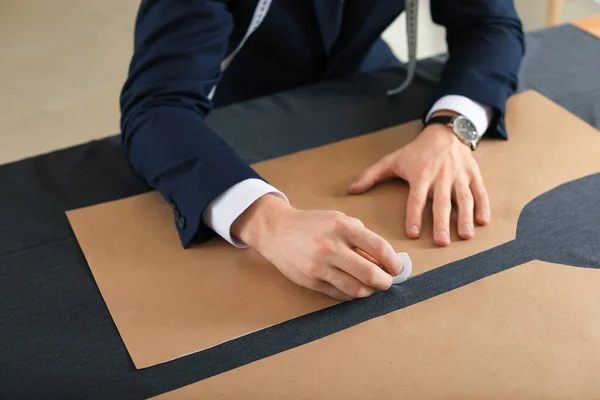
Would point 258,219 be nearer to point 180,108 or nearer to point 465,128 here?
point 180,108

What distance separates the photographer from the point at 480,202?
834mm

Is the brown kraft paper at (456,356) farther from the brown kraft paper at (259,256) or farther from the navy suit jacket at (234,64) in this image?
the navy suit jacket at (234,64)

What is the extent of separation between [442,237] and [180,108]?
0.38m

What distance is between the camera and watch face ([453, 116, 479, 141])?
96 cm

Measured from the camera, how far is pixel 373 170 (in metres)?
0.89

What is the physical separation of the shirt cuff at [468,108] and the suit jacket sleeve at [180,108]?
33 cm

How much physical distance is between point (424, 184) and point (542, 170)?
167 mm

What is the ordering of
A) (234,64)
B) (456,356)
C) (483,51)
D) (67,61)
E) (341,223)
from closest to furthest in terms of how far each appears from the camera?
(456,356) < (341,223) < (483,51) < (234,64) < (67,61)

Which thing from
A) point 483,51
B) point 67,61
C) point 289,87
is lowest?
point 67,61

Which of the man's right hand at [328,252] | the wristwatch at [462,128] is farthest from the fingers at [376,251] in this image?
the wristwatch at [462,128]

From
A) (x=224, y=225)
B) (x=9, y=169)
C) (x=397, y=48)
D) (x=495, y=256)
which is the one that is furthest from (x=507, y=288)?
(x=397, y=48)

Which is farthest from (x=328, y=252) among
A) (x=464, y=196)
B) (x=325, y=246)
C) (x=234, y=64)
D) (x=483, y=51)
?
(x=234, y=64)

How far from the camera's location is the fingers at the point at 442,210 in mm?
790

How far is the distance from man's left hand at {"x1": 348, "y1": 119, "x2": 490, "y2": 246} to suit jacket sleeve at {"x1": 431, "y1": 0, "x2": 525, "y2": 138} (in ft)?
0.29
